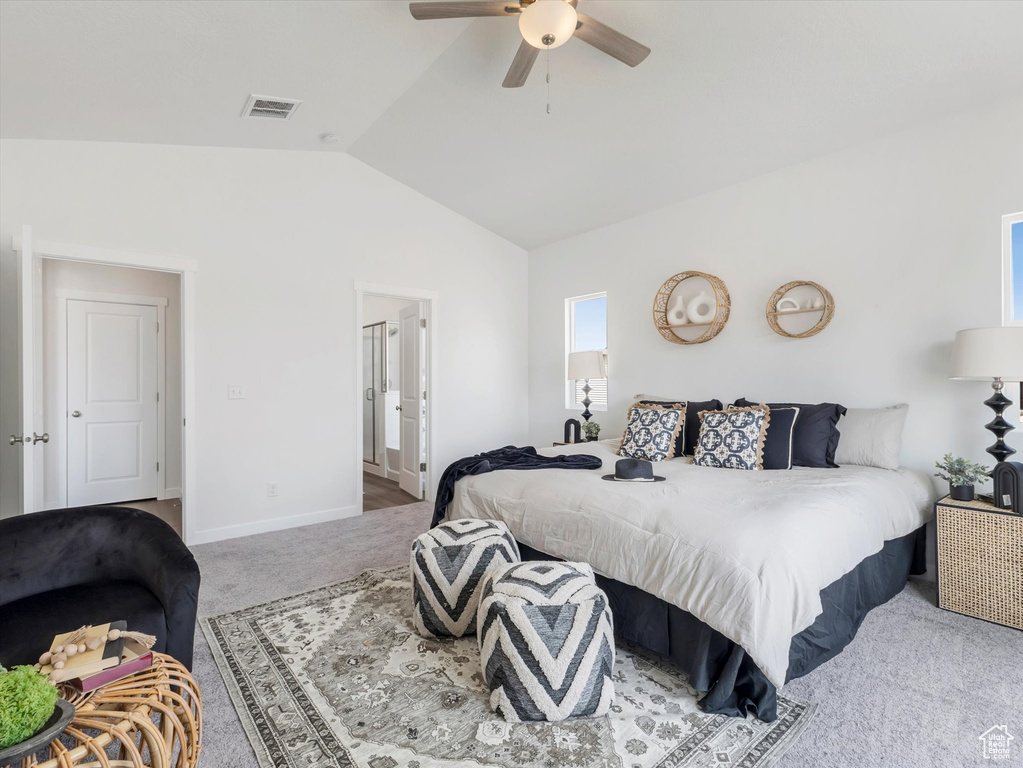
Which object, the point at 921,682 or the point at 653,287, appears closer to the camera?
the point at 921,682

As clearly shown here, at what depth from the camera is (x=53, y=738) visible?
3.26 ft

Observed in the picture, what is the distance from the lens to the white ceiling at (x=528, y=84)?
2441mm

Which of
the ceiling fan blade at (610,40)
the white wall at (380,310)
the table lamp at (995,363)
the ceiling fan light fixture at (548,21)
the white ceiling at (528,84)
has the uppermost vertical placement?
the white ceiling at (528,84)

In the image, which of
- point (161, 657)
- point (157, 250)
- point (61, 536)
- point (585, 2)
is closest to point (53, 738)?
point (161, 657)

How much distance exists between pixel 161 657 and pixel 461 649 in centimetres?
116

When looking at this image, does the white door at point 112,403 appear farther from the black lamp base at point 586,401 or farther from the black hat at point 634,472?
the black hat at point 634,472

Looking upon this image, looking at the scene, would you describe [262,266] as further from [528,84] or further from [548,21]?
[548,21]

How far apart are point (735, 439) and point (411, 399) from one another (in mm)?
3175

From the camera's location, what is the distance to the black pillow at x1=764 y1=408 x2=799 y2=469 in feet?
9.86

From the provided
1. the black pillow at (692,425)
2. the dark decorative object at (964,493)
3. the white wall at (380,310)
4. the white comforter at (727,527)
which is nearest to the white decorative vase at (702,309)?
the black pillow at (692,425)

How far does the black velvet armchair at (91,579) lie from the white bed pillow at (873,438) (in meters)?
3.31

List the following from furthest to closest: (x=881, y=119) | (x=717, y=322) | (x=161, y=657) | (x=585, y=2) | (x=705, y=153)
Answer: (x=717, y=322) < (x=705, y=153) < (x=881, y=119) < (x=585, y=2) < (x=161, y=657)

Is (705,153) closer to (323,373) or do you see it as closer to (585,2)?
(585,2)

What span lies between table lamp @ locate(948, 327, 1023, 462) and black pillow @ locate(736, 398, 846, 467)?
2.02 feet
